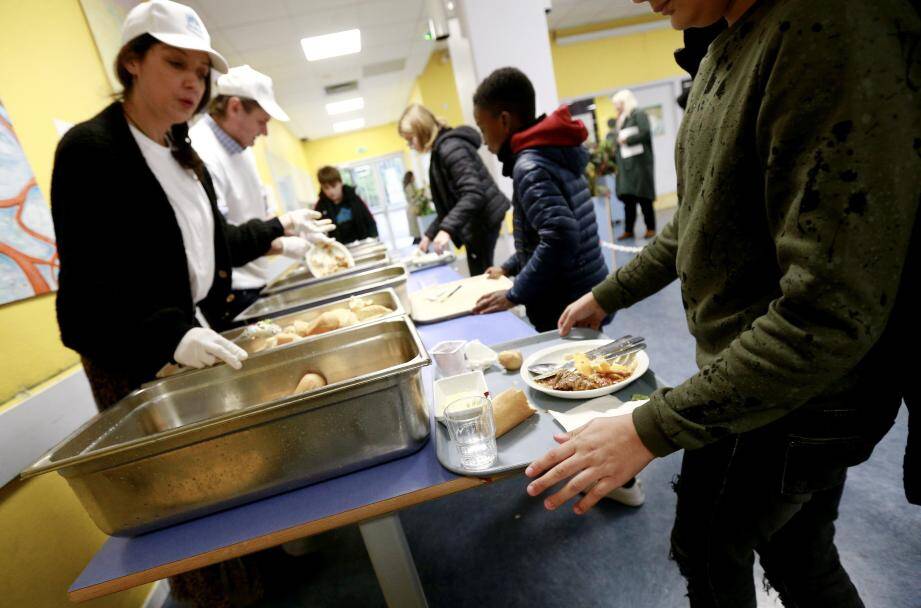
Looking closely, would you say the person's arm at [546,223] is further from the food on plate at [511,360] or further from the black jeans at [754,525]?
the black jeans at [754,525]

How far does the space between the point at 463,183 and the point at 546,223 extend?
1371 mm

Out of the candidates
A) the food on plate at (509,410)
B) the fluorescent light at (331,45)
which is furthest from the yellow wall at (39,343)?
the fluorescent light at (331,45)

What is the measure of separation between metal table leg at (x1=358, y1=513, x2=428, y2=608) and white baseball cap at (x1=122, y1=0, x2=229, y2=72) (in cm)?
144

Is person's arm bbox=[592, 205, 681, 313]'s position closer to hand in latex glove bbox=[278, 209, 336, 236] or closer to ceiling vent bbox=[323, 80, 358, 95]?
hand in latex glove bbox=[278, 209, 336, 236]

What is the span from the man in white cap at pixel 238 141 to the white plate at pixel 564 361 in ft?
5.64

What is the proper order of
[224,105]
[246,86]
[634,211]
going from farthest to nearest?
[634,211]
[224,105]
[246,86]

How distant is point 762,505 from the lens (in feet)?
2.46

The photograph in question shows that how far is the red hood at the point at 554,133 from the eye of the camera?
1.79 m

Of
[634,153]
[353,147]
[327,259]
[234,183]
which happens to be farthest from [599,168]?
[353,147]

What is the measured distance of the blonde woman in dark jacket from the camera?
2973 millimetres

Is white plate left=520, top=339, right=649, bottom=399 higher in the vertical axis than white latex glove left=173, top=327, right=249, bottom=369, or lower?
lower

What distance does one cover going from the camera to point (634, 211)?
6.73 m

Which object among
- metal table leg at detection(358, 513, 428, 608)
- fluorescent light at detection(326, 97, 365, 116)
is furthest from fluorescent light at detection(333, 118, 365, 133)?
metal table leg at detection(358, 513, 428, 608)

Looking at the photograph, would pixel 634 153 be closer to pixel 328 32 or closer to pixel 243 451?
pixel 328 32
